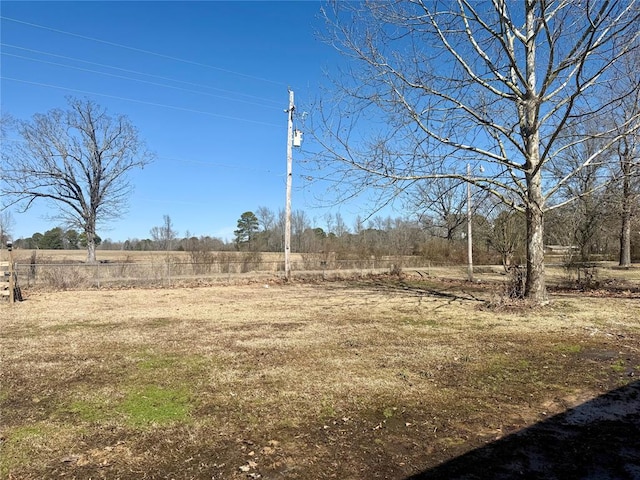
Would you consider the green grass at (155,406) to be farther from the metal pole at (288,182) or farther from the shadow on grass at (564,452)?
the metal pole at (288,182)

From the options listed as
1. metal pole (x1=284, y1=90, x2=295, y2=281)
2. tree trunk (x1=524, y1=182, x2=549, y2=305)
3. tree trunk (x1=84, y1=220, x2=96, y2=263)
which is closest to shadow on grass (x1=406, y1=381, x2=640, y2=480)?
tree trunk (x1=524, y1=182, x2=549, y2=305)

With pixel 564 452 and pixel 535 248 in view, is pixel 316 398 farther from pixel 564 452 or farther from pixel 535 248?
pixel 535 248

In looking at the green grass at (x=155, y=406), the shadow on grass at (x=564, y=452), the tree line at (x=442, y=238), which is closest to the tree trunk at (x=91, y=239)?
the tree line at (x=442, y=238)

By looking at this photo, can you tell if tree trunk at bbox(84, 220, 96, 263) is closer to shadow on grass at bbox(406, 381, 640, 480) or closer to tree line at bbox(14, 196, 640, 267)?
tree line at bbox(14, 196, 640, 267)

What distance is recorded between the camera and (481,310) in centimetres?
1024

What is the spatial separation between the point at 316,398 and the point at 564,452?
218 centimetres

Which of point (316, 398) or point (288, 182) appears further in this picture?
point (288, 182)

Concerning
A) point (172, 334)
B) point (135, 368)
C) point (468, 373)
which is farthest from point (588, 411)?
point (172, 334)

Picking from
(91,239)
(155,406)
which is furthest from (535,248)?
(91,239)

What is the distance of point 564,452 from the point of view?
9.92ft

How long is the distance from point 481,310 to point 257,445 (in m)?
8.41

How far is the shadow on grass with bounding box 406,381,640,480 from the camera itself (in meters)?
2.72

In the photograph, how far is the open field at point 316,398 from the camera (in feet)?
9.58

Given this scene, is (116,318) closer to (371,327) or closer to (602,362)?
(371,327)
